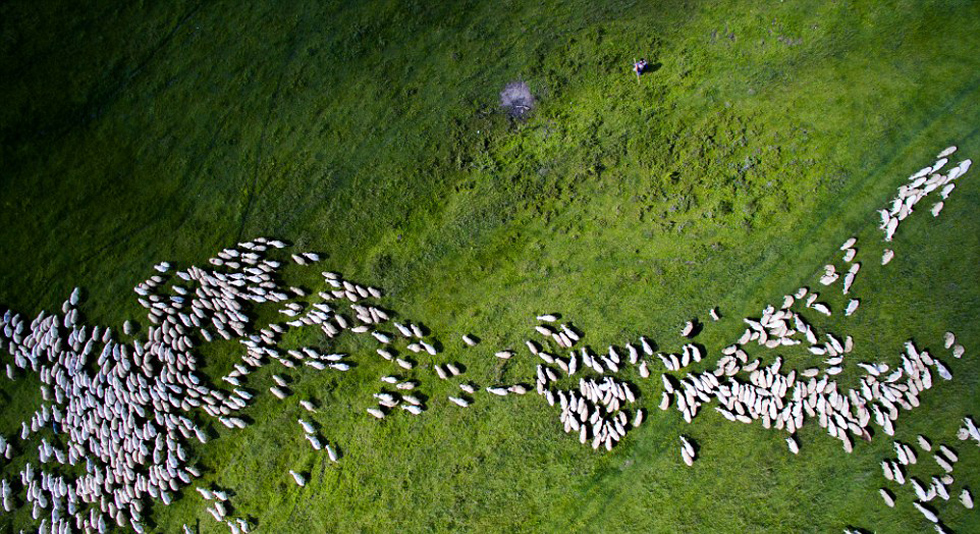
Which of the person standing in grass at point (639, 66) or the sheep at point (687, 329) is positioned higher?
the person standing in grass at point (639, 66)

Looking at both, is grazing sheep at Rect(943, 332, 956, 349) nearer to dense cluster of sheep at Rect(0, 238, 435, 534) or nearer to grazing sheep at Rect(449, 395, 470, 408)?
grazing sheep at Rect(449, 395, 470, 408)

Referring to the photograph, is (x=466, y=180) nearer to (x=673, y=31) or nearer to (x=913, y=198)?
(x=673, y=31)

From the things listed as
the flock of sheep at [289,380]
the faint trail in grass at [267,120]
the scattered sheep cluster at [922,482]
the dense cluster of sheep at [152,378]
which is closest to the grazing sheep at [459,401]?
the flock of sheep at [289,380]

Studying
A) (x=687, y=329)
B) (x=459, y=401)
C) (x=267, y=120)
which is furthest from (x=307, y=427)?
(x=687, y=329)

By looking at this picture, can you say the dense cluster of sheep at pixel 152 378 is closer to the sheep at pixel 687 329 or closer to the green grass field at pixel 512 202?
the green grass field at pixel 512 202

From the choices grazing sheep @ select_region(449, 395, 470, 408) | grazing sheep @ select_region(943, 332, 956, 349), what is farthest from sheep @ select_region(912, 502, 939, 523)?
grazing sheep @ select_region(449, 395, 470, 408)

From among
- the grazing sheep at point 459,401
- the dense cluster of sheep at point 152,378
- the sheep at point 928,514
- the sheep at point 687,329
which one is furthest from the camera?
the dense cluster of sheep at point 152,378

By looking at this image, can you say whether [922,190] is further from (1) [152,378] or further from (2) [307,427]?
(1) [152,378]
